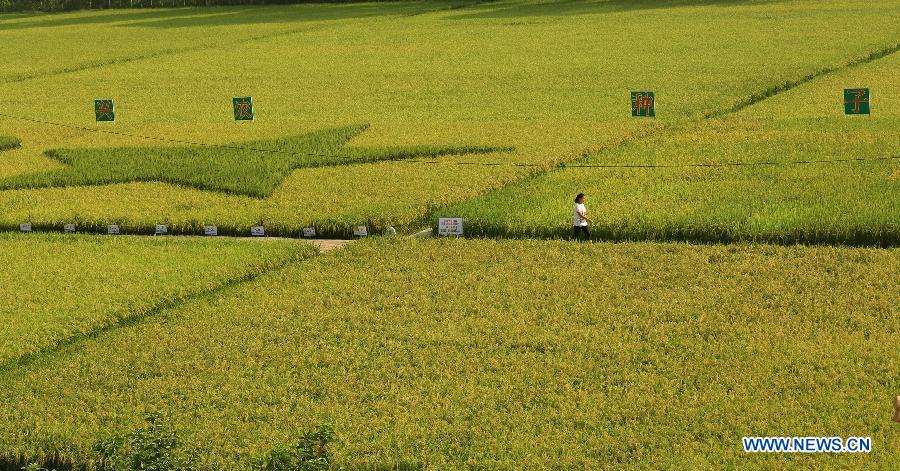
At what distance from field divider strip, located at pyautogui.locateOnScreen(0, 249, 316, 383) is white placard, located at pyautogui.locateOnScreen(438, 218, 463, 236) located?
106 inches

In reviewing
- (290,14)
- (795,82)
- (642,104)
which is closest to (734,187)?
(642,104)

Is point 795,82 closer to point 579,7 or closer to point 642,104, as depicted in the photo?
point 642,104

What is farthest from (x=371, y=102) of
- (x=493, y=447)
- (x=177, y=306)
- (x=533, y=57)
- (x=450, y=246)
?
(x=493, y=447)

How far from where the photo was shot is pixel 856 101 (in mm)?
30594

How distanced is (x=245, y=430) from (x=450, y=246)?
9.07 meters

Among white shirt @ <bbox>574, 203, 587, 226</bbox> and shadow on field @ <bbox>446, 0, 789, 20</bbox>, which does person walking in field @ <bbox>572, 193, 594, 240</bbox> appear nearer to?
white shirt @ <bbox>574, 203, 587, 226</bbox>

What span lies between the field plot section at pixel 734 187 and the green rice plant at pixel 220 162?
5.04 metres

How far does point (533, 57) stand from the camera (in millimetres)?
54750

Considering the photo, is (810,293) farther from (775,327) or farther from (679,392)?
(679,392)

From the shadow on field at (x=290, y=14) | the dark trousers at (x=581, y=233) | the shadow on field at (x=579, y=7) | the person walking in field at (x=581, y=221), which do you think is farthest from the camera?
the shadow on field at (x=290, y=14)

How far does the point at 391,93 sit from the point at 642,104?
13.6 m

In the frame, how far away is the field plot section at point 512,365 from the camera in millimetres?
12812

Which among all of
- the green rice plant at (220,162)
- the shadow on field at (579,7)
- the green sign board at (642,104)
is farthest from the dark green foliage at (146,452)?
the shadow on field at (579,7)

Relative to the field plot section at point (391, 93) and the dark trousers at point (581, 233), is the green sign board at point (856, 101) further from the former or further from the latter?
the dark trousers at point (581, 233)
